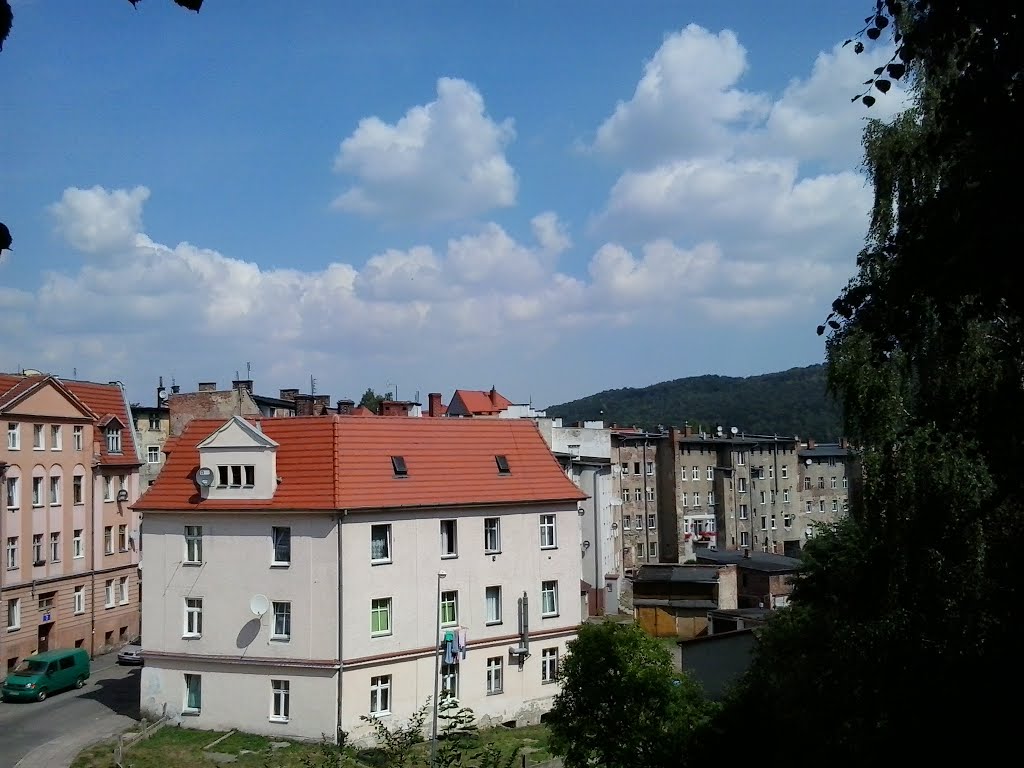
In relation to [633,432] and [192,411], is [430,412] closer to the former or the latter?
[192,411]

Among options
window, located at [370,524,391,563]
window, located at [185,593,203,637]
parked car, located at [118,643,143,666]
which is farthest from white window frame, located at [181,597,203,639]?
parked car, located at [118,643,143,666]

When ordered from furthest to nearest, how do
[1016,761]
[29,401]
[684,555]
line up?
[684,555], [29,401], [1016,761]

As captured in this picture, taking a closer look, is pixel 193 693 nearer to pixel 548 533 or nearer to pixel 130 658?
pixel 130 658

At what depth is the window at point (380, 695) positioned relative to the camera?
2955 centimetres

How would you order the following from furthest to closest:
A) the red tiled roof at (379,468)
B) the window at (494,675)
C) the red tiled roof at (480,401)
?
the red tiled roof at (480,401) < the window at (494,675) < the red tiled roof at (379,468)

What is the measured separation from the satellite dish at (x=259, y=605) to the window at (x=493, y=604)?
7.19m

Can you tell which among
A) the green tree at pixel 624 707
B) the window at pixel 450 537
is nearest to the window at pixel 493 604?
the window at pixel 450 537

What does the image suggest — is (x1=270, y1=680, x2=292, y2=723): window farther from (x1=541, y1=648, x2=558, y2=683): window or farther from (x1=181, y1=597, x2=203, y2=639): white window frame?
(x1=541, y1=648, x2=558, y2=683): window

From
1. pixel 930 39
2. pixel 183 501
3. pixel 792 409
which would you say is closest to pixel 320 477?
pixel 183 501

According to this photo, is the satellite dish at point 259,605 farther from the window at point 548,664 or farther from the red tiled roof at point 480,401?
the red tiled roof at point 480,401

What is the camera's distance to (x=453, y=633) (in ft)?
103

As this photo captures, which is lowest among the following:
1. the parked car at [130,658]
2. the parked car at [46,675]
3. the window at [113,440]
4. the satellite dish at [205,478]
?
the parked car at [130,658]

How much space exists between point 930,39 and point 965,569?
27.5 feet

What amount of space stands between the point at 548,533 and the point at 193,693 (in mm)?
12842
